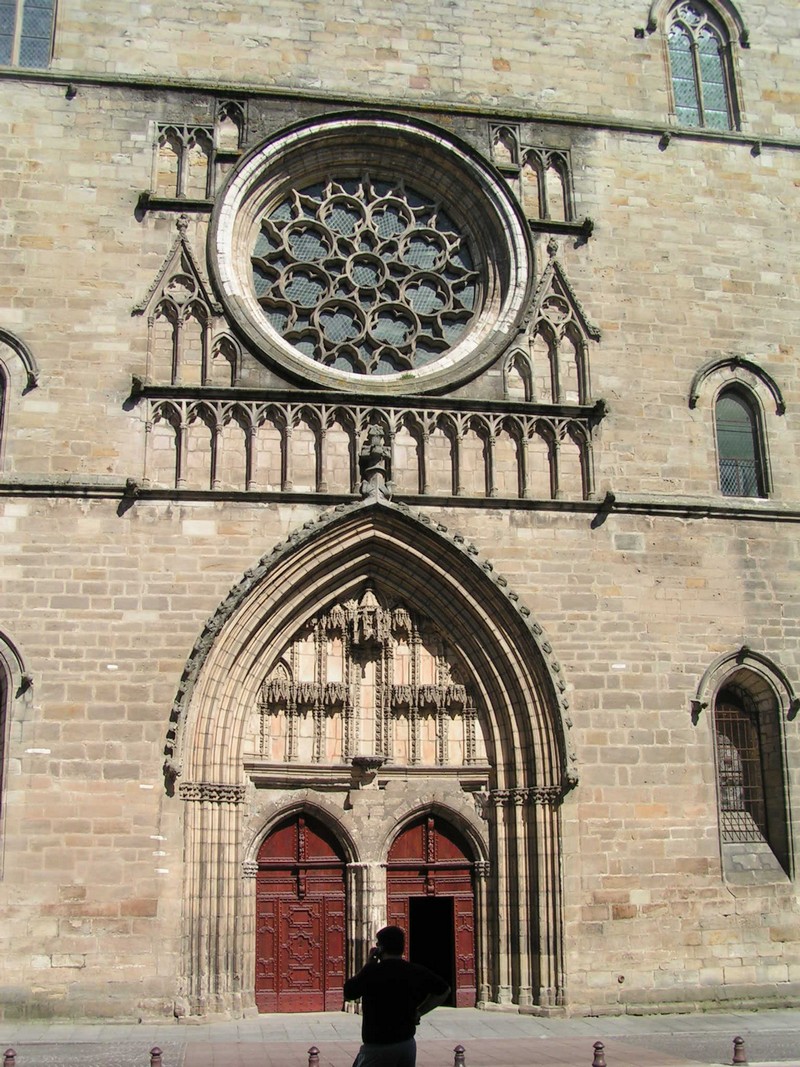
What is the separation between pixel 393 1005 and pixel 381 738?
8409mm

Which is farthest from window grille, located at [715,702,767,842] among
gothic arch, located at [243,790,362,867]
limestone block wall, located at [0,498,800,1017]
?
gothic arch, located at [243,790,362,867]

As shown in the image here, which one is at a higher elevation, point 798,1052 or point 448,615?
point 448,615

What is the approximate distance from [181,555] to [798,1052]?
834cm

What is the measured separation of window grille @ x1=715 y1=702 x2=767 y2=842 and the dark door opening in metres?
3.58

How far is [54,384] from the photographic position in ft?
47.8

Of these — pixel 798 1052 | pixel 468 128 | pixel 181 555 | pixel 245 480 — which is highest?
pixel 468 128

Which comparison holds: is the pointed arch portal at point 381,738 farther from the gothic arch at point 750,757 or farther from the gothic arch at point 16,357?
the gothic arch at point 16,357

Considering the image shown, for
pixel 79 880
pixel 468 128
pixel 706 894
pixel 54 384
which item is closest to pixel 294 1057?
pixel 79 880

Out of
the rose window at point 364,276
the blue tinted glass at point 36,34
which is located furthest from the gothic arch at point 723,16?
the blue tinted glass at point 36,34

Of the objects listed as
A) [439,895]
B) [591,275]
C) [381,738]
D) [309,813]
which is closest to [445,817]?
[439,895]

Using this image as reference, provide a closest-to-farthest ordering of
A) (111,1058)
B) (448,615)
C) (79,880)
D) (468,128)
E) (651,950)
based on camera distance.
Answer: (111,1058) < (79,880) < (651,950) < (448,615) < (468,128)

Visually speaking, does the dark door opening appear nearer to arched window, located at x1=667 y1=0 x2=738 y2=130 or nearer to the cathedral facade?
the cathedral facade

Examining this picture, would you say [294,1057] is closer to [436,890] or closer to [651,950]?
[436,890]

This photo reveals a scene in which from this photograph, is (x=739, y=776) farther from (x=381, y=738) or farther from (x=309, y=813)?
(x=309, y=813)
